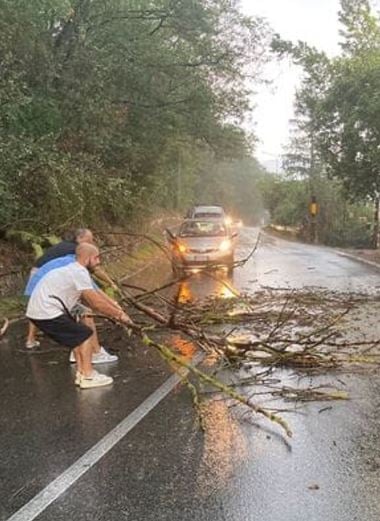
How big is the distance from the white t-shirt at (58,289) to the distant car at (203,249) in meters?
10.5

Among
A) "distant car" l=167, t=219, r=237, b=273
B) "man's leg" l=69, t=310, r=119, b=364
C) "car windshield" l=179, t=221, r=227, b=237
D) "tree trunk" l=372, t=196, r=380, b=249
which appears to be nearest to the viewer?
"man's leg" l=69, t=310, r=119, b=364

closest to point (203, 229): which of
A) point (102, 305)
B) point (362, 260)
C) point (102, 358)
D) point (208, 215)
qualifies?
point (208, 215)

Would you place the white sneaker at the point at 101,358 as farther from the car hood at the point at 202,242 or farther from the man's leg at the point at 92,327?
the car hood at the point at 202,242

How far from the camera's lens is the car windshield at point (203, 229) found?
731 inches

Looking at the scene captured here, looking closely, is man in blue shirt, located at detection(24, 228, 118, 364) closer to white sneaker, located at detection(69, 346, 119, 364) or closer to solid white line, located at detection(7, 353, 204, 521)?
white sneaker, located at detection(69, 346, 119, 364)

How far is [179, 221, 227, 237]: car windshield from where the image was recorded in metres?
18.6

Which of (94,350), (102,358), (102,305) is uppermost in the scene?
(102,305)

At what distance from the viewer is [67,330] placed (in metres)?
6.53

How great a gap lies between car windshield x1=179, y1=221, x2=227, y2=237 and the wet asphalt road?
11501 mm

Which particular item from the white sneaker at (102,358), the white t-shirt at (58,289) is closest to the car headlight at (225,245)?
the white sneaker at (102,358)

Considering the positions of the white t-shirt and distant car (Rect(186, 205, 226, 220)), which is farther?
distant car (Rect(186, 205, 226, 220))

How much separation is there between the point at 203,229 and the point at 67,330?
12524 mm

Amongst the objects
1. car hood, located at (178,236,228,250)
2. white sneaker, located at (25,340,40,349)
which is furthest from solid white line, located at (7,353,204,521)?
Answer: car hood, located at (178,236,228,250)

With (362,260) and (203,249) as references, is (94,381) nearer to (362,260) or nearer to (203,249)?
(203,249)
